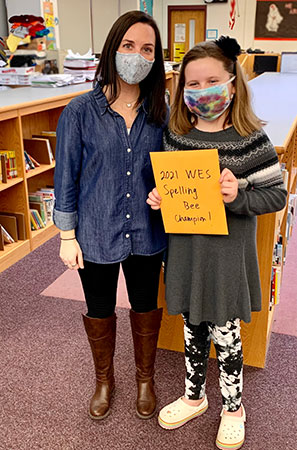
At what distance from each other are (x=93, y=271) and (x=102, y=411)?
1.78ft

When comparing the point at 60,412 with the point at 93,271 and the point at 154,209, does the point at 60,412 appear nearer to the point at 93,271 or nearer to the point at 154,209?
the point at 93,271

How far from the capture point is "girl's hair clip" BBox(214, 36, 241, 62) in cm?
129

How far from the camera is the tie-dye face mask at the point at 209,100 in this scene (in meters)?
1.29

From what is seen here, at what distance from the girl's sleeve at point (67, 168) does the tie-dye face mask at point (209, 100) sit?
33 cm

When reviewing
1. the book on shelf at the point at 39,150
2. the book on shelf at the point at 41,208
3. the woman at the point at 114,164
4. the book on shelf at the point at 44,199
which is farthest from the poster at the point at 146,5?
the woman at the point at 114,164

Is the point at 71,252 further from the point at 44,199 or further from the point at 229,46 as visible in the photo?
the point at 44,199

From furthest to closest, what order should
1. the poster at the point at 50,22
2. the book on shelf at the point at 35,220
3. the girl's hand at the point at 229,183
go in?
the poster at the point at 50,22 → the book on shelf at the point at 35,220 → the girl's hand at the point at 229,183

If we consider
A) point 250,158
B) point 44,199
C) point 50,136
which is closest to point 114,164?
point 250,158

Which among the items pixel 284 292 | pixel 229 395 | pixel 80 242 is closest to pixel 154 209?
pixel 80 242

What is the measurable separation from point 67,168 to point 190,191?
0.36 meters

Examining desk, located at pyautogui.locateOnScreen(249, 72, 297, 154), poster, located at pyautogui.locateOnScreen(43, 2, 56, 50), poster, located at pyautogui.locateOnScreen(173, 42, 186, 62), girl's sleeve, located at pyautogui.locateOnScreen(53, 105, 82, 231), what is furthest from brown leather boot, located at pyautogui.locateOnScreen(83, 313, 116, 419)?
poster, located at pyautogui.locateOnScreen(173, 42, 186, 62)

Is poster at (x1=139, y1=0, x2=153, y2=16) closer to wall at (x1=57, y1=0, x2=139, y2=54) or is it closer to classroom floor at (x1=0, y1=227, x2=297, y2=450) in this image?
wall at (x1=57, y1=0, x2=139, y2=54)

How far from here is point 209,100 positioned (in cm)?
129

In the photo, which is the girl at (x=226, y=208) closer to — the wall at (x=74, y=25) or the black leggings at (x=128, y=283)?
the black leggings at (x=128, y=283)
